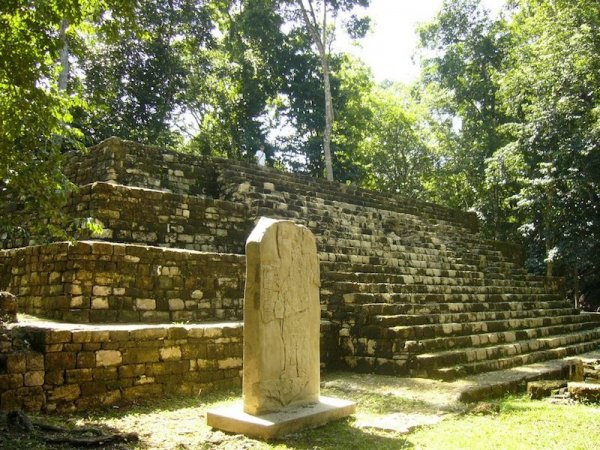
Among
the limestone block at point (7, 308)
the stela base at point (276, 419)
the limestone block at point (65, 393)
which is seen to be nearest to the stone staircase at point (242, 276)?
the limestone block at point (65, 393)

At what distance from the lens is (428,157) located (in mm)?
24344

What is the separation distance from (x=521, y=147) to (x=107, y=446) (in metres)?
16.6

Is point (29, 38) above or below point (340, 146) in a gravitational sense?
below

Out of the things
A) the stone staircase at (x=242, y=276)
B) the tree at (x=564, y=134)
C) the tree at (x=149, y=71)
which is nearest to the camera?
the stone staircase at (x=242, y=276)

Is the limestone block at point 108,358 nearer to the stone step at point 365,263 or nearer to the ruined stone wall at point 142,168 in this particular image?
the stone step at point 365,263

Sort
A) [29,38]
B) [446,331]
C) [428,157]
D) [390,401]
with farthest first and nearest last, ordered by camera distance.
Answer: [428,157] → [446,331] → [390,401] → [29,38]

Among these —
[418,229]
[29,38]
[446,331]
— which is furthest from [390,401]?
[418,229]

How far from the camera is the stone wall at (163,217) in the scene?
796cm

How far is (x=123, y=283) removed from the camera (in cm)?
679

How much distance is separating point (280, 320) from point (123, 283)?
→ 9.94 feet

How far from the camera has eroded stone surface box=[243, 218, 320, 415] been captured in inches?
180

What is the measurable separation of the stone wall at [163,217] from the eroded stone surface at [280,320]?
3.99 meters

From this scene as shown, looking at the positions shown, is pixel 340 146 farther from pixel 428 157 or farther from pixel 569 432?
pixel 569 432

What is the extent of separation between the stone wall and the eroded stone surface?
3.99 metres
